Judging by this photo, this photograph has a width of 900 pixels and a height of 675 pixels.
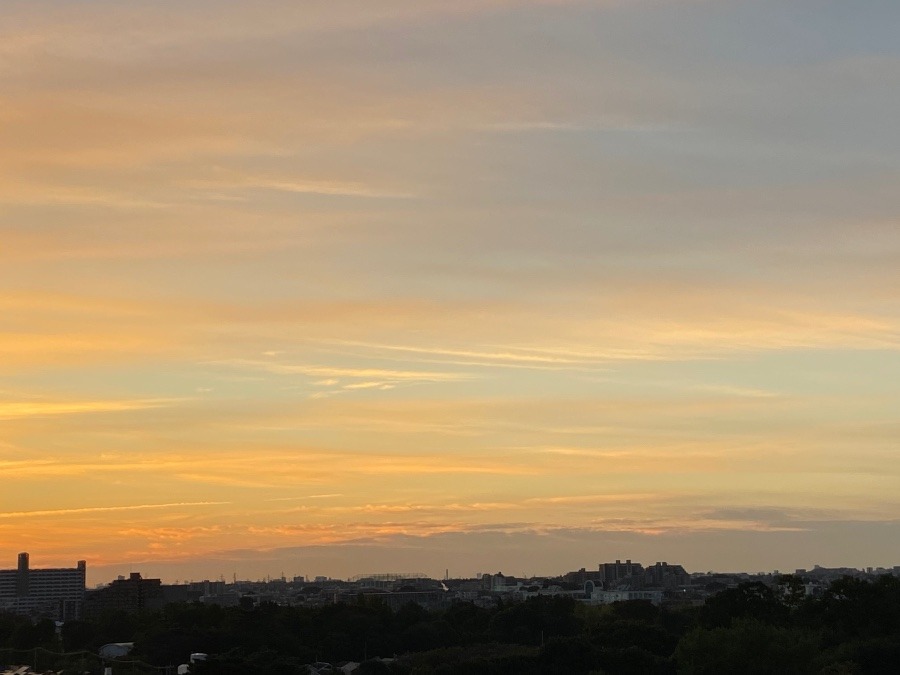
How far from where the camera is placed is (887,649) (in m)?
79.0

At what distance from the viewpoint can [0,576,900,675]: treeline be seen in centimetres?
6756

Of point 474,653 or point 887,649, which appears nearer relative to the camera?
point 887,649

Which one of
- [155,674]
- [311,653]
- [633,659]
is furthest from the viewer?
[311,653]

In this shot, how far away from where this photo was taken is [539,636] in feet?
433

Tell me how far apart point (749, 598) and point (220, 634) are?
37.1 meters

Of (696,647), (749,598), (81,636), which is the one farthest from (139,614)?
(696,647)

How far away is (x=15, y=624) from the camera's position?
5300 inches

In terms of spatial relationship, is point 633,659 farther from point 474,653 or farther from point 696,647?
point 474,653

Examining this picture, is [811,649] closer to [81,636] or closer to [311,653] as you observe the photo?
[311,653]

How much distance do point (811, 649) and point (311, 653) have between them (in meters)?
55.8

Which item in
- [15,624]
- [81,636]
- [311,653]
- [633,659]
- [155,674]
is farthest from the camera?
[15,624]

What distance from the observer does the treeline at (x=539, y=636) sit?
222ft

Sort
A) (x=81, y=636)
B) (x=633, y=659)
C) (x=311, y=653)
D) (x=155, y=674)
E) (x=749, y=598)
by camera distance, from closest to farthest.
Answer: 1. (x=633, y=659)
2. (x=155, y=674)
3. (x=749, y=598)
4. (x=311, y=653)
5. (x=81, y=636)

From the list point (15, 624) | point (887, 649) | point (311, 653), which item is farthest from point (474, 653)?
point (15, 624)
